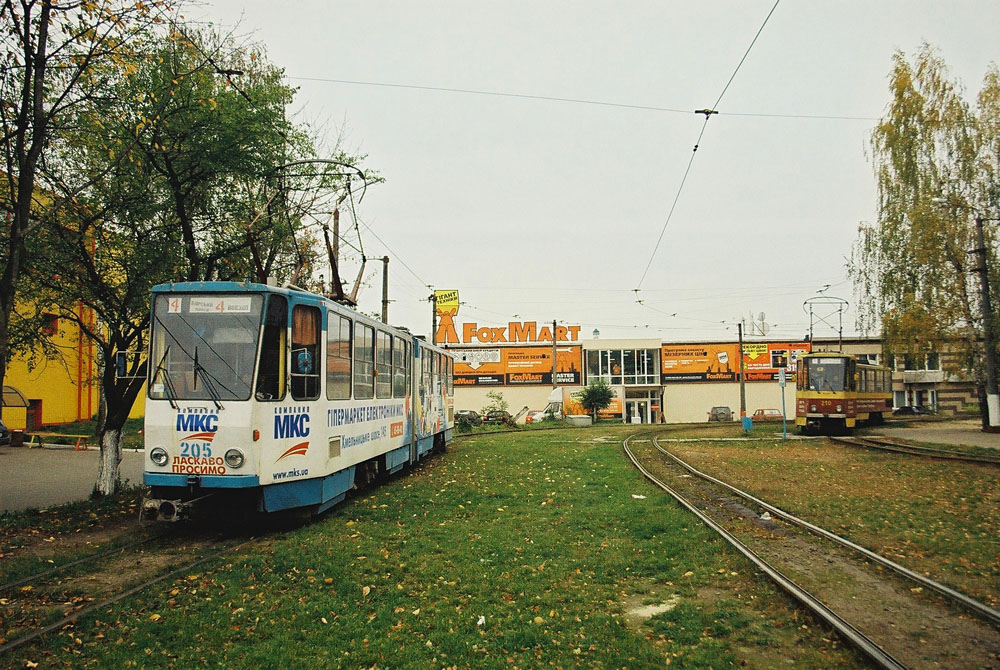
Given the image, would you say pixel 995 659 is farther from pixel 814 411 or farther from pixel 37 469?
pixel 814 411

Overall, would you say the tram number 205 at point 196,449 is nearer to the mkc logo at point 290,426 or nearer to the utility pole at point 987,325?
the mkc logo at point 290,426

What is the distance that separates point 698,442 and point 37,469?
Answer: 20.9 m

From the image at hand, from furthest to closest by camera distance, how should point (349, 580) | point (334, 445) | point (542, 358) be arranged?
1. point (542, 358)
2. point (334, 445)
3. point (349, 580)

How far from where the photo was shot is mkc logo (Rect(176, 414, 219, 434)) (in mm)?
9102

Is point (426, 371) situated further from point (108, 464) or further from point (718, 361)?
point (718, 361)

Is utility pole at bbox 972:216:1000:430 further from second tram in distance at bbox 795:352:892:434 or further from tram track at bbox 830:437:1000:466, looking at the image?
second tram in distance at bbox 795:352:892:434

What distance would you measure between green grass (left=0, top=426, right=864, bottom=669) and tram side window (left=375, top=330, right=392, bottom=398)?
3.10 m

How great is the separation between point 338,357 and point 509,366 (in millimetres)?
53563

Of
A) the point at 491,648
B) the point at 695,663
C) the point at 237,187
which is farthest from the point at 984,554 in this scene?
the point at 237,187

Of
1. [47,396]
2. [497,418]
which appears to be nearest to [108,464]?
[47,396]

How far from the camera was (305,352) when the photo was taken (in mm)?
9938

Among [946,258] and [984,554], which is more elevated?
[946,258]

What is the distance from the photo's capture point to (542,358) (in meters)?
A: 64.3

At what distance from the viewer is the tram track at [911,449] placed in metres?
18.7
